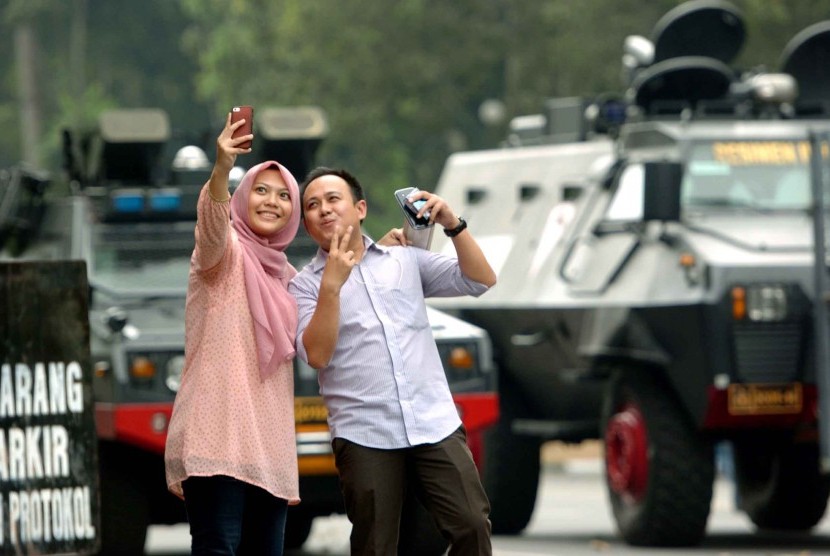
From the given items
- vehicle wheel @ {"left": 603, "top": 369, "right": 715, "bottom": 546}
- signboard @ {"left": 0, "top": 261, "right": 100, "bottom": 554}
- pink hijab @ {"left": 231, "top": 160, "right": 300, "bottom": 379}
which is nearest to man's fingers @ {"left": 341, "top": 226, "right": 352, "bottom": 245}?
pink hijab @ {"left": 231, "top": 160, "right": 300, "bottom": 379}

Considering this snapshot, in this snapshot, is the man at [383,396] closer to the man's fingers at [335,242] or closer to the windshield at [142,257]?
the man's fingers at [335,242]

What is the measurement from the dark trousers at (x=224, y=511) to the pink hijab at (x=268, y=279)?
1.05 ft

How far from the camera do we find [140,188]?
13133 mm

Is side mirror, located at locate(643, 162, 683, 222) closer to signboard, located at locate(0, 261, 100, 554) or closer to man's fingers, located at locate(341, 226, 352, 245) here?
signboard, located at locate(0, 261, 100, 554)

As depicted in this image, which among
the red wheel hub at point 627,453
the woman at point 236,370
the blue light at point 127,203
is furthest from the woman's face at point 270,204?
the red wheel hub at point 627,453

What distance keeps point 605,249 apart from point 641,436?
4.54 feet

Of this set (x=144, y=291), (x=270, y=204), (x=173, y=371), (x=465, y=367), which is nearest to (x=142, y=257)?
(x=144, y=291)

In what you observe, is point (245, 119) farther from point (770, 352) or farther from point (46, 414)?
point (770, 352)

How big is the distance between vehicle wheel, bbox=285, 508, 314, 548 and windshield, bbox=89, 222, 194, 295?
128 centimetres

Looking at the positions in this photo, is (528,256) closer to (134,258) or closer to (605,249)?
(605,249)

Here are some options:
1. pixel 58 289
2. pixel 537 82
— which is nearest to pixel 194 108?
pixel 537 82

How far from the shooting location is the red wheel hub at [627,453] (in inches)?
516

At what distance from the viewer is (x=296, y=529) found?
512 inches

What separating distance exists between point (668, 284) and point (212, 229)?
6845 mm
